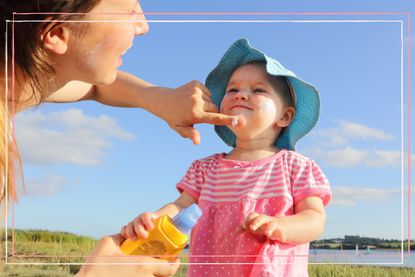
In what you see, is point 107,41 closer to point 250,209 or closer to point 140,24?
point 140,24

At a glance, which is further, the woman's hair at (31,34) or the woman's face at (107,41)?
the woman's face at (107,41)

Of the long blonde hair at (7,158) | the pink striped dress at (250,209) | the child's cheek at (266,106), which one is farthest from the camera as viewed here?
the child's cheek at (266,106)

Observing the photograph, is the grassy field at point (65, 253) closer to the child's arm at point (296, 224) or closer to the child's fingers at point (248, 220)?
the child's arm at point (296, 224)

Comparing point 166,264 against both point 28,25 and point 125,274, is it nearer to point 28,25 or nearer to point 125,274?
point 125,274

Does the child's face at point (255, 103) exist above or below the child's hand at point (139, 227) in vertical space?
above

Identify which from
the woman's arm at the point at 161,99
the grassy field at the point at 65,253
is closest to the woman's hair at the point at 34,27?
the woman's arm at the point at 161,99

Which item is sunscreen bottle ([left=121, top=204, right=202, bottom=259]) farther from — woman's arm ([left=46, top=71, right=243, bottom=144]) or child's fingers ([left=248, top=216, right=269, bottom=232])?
woman's arm ([left=46, top=71, right=243, bottom=144])

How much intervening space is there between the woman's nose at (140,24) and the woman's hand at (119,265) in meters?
0.50

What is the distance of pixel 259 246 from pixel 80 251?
544mm

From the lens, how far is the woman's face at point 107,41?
1.51m

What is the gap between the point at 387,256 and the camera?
160 centimetres

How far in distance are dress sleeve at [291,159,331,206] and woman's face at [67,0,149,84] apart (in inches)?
18.5

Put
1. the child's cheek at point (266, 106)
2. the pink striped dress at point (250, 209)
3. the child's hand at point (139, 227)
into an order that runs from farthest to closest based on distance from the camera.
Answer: the child's cheek at point (266, 106) < the pink striped dress at point (250, 209) < the child's hand at point (139, 227)

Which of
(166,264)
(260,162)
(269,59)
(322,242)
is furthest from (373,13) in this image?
(166,264)
